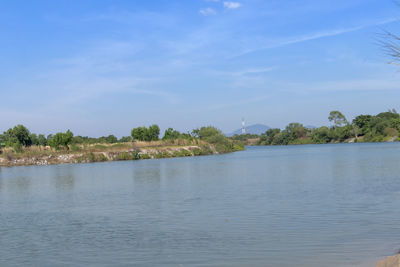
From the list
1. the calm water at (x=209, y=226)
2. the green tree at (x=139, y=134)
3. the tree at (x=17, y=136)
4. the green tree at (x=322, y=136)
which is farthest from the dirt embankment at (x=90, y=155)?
the green tree at (x=322, y=136)

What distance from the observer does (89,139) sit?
80375 millimetres

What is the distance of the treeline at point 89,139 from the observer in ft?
190

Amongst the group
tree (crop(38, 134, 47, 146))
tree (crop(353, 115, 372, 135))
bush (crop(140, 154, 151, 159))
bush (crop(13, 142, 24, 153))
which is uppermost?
tree (crop(353, 115, 372, 135))

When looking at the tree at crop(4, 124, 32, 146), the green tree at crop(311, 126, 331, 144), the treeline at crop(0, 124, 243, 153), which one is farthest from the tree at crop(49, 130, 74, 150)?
the green tree at crop(311, 126, 331, 144)

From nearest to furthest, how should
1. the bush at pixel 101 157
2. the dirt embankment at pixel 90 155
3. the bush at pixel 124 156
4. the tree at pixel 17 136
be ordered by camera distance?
the dirt embankment at pixel 90 155
the bush at pixel 101 157
the bush at pixel 124 156
the tree at pixel 17 136

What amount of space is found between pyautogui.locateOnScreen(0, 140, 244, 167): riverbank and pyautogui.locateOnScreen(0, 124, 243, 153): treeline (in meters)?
1.32

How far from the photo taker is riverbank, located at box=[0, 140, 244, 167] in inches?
2136

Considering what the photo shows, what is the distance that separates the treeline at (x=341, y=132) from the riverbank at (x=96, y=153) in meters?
57.2

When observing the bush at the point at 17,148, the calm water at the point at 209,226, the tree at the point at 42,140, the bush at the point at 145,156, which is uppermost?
the tree at the point at 42,140

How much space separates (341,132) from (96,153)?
96.7m

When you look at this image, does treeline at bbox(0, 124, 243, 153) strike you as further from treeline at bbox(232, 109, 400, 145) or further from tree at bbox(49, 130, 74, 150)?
treeline at bbox(232, 109, 400, 145)

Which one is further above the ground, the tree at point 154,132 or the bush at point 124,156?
the tree at point 154,132

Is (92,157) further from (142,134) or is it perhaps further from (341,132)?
(341,132)

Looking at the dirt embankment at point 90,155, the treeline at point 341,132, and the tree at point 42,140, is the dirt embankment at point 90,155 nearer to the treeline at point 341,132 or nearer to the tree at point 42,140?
the tree at point 42,140
